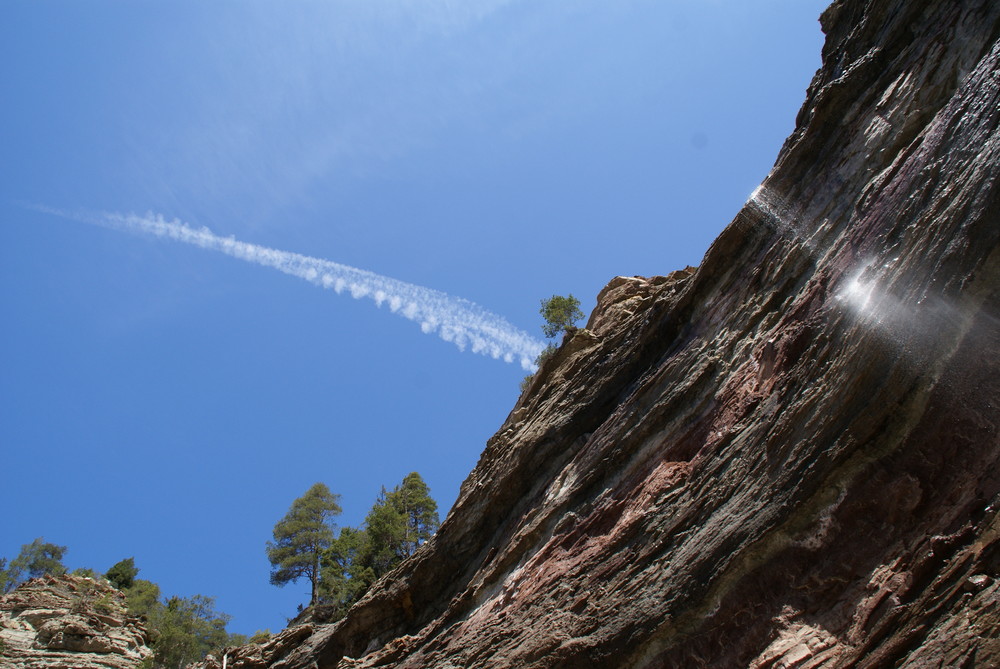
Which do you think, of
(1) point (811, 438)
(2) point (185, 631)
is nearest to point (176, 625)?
(2) point (185, 631)

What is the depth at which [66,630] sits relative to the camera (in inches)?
1345

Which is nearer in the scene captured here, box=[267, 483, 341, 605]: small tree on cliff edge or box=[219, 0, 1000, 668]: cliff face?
box=[219, 0, 1000, 668]: cliff face

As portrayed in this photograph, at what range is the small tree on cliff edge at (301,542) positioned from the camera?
142 feet


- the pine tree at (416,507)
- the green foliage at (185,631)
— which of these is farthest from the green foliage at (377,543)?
the green foliage at (185,631)

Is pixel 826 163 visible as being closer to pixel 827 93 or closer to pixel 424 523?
pixel 827 93

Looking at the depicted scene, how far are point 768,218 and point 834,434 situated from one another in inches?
360

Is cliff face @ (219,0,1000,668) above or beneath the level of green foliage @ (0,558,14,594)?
beneath

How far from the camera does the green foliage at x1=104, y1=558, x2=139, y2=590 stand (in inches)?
2218

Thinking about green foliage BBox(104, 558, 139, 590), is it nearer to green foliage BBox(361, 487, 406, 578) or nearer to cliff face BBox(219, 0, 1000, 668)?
green foliage BBox(361, 487, 406, 578)

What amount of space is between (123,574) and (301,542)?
24.3 meters

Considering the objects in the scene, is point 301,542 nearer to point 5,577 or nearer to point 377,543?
point 377,543

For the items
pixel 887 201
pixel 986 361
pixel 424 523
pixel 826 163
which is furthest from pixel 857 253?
pixel 424 523

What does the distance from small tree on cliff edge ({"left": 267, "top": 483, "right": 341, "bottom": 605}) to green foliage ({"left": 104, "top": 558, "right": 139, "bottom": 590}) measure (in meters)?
21.2

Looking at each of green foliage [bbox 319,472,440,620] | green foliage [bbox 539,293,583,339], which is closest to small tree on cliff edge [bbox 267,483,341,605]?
green foliage [bbox 319,472,440,620]
